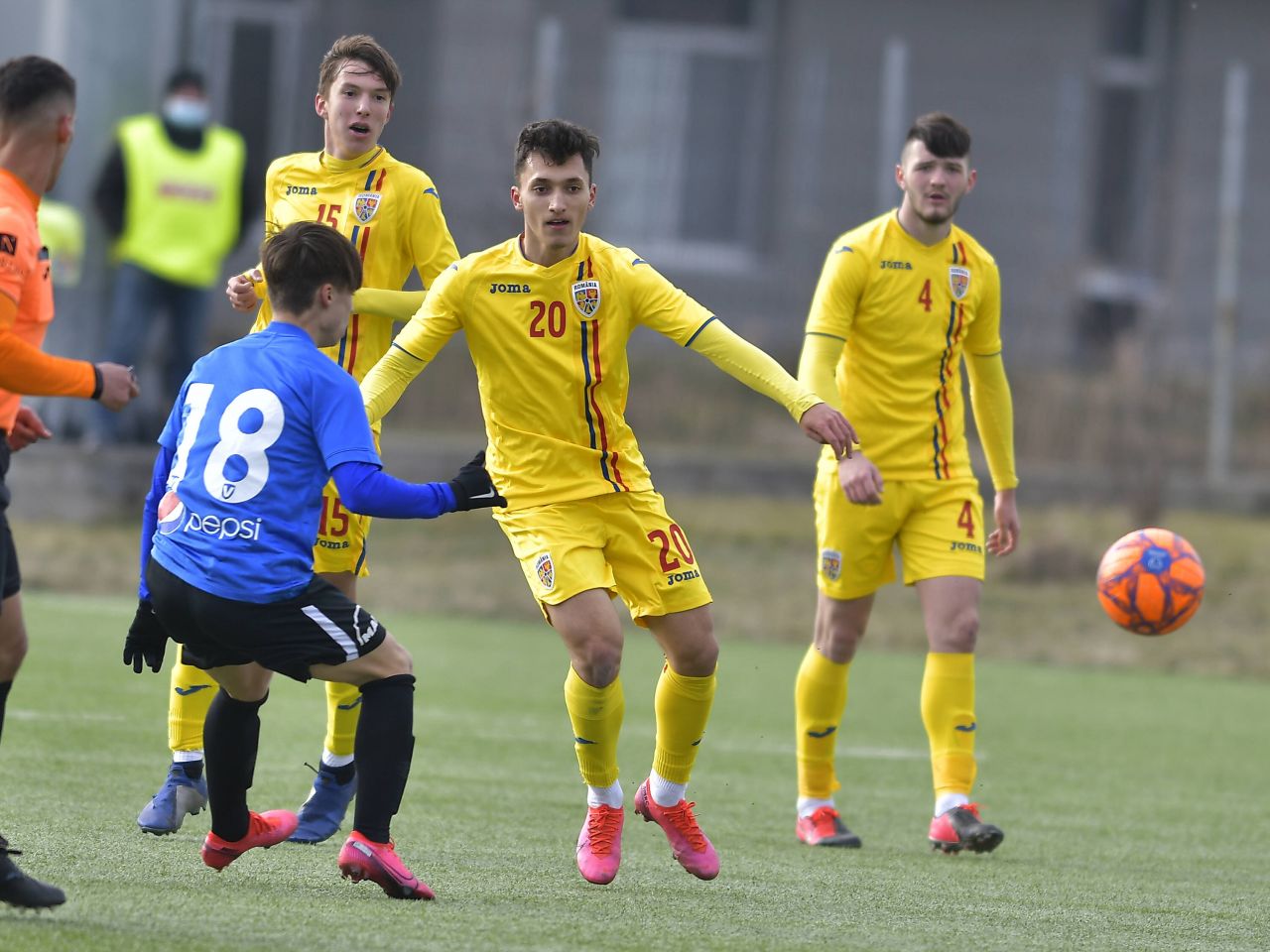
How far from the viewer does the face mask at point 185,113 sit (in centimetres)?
1368

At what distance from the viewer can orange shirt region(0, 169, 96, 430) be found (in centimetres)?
469

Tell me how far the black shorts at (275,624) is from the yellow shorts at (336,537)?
135 cm

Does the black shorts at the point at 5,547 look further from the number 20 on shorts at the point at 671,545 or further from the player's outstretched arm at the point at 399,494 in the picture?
the number 20 on shorts at the point at 671,545

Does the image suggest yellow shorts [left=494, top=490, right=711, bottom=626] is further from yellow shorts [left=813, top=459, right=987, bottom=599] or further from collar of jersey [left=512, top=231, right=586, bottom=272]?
yellow shorts [left=813, top=459, right=987, bottom=599]

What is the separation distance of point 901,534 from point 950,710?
2.19 ft

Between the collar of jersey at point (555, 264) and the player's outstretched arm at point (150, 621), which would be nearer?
the player's outstretched arm at point (150, 621)

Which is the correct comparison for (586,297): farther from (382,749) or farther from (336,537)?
(382,749)

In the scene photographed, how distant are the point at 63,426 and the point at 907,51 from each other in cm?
861

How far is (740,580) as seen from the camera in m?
14.2

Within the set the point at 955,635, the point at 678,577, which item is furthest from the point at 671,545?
the point at 955,635

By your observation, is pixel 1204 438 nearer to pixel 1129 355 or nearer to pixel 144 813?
pixel 1129 355

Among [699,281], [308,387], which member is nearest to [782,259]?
[699,281]

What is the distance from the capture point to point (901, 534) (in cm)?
707

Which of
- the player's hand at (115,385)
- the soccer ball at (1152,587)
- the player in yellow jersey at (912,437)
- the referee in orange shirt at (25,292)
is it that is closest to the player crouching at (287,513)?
the player's hand at (115,385)
